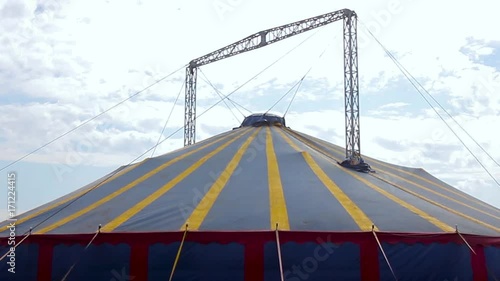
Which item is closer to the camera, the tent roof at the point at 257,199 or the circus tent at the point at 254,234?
the circus tent at the point at 254,234

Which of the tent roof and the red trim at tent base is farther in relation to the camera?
the tent roof

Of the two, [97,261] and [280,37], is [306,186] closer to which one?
[97,261]

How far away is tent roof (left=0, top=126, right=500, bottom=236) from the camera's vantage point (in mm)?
5645

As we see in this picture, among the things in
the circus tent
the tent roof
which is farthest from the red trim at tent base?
the tent roof

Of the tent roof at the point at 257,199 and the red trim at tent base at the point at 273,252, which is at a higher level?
the tent roof at the point at 257,199

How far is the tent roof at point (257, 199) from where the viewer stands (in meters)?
5.64

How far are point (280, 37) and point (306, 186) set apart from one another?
838 cm

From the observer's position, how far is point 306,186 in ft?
21.7

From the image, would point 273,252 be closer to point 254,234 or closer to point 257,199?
point 254,234

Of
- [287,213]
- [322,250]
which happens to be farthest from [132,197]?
[322,250]

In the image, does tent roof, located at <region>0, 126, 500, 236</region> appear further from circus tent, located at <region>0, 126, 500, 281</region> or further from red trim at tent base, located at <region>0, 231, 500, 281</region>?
red trim at tent base, located at <region>0, 231, 500, 281</region>

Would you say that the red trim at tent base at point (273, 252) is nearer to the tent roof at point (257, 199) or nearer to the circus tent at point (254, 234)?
the circus tent at point (254, 234)

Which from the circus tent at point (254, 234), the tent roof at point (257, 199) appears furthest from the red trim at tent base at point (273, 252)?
the tent roof at point (257, 199)

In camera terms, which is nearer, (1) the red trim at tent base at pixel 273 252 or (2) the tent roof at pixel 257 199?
(1) the red trim at tent base at pixel 273 252
